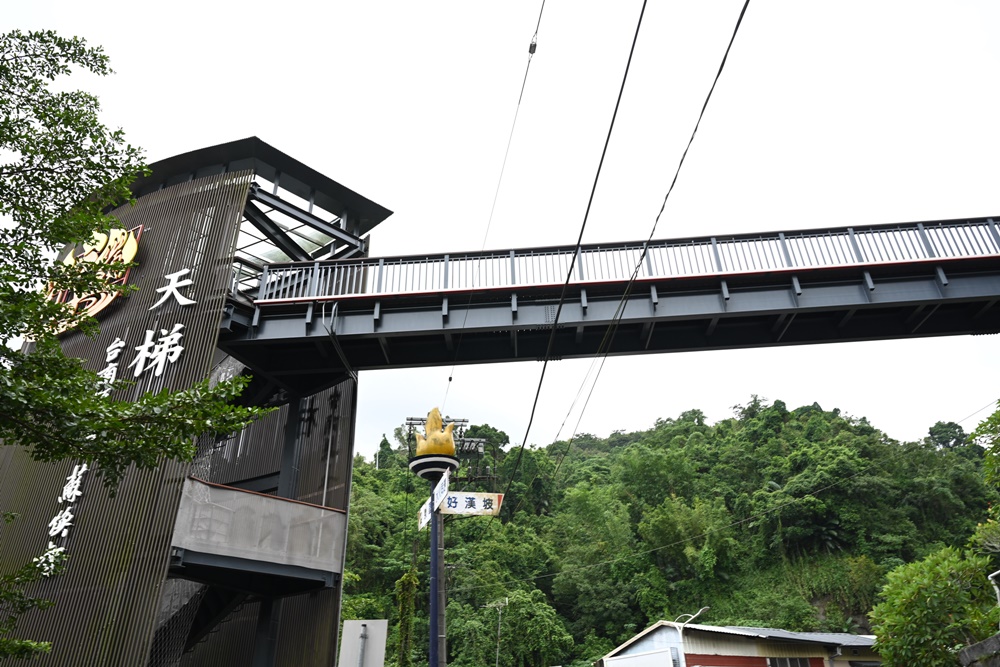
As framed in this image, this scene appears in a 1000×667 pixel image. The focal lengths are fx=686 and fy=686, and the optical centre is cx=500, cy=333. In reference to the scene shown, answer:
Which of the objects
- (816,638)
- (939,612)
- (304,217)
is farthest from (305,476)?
(816,638)

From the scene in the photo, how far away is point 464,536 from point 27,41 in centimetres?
5075

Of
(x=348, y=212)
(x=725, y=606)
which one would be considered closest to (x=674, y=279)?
(x=348, y=212)

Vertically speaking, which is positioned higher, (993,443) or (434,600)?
(993,443)

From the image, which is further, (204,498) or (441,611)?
(204,498)

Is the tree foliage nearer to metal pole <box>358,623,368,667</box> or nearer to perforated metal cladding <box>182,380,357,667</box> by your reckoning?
metal pole <box>358,623,368,667</box>

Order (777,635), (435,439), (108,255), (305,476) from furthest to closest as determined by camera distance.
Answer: (777,635) < (108,255) < (305,476) < (435,439)

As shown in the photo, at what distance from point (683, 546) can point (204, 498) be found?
40.2m

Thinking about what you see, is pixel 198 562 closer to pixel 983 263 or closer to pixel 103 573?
pixel 103 573

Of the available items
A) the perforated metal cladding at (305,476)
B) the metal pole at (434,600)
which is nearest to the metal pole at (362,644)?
the metal pole at (434,600)

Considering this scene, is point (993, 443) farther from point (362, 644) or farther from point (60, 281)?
point (60, 281)

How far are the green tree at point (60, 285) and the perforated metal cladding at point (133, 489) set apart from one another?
4.66 meters

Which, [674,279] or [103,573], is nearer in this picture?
[103,573]

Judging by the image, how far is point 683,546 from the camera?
1913 inches

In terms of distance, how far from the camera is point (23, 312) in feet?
25.1
